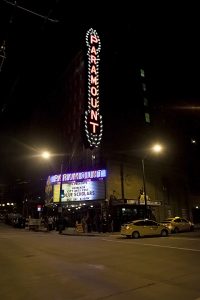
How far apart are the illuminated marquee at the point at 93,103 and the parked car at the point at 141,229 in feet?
45.6

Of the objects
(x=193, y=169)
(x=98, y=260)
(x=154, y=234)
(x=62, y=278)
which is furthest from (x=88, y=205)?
(x=62, y=278)

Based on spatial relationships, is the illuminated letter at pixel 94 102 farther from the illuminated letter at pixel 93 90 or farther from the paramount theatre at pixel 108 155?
the illuminated letter at pixel 93 90

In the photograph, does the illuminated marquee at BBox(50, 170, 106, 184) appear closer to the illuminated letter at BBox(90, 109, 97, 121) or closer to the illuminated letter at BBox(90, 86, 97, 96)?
the illuminated letter at BBox(90, 109, 97, 121)

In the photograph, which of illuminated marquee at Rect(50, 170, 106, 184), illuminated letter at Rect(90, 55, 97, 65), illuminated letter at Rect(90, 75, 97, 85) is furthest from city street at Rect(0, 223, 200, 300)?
illuminated letter at Rect(90, 55, 97, 65)

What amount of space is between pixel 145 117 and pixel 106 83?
839 cm

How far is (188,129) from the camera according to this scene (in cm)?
5641

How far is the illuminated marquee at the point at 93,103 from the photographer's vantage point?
1484 inches

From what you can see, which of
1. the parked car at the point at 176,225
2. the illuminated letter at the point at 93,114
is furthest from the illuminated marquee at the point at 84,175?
the parked car at the point at 176,225

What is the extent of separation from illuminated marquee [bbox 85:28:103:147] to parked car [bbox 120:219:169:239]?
13895mm

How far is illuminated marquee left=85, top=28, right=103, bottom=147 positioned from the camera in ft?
124

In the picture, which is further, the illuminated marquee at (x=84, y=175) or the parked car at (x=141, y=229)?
the illuminated marquee at (x=84, y=175)

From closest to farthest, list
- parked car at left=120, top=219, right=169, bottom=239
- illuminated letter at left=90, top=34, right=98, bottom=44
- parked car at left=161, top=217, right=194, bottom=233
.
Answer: parked car at left=120, top=219, right=169, bottom=239 → parked car at left=161, top=217, right=194, bottom=233 → illuminated letter at left=90, top=34, right=98, bottom=44

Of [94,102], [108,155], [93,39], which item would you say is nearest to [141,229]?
[108,155]

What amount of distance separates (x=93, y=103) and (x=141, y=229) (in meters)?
17.5
